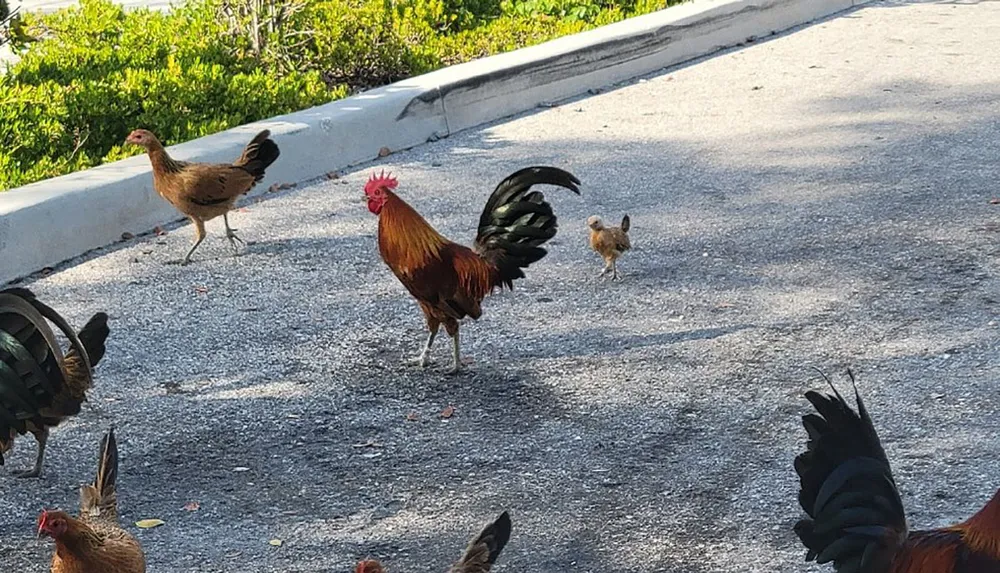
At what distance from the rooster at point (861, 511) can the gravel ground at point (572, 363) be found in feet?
3.28

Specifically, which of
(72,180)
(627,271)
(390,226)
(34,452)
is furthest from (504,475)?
(72,180)

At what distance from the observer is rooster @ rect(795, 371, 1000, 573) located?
12.5 ft

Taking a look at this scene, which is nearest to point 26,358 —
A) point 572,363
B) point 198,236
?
point 572,363

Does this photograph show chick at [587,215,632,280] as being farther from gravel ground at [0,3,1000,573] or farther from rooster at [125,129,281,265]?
rooster at [125,129,281,265]

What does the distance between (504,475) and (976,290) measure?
125 inches

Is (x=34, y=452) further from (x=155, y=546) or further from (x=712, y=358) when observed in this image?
(x=712, y=358)

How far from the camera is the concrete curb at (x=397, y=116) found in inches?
320

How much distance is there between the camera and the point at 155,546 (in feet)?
16.7

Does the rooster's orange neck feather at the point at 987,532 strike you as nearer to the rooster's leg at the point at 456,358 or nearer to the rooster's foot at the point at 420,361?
the rooster's leg at the point at 456,358

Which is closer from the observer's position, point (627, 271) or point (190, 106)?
point (627, 271)

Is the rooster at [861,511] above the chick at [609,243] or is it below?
above

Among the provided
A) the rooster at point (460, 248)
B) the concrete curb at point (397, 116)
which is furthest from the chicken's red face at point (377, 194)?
the concrete curb at point (397, 116)

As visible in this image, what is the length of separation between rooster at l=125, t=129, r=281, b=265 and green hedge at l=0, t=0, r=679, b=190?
1.17 metres

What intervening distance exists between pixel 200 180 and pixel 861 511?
5123 mm
